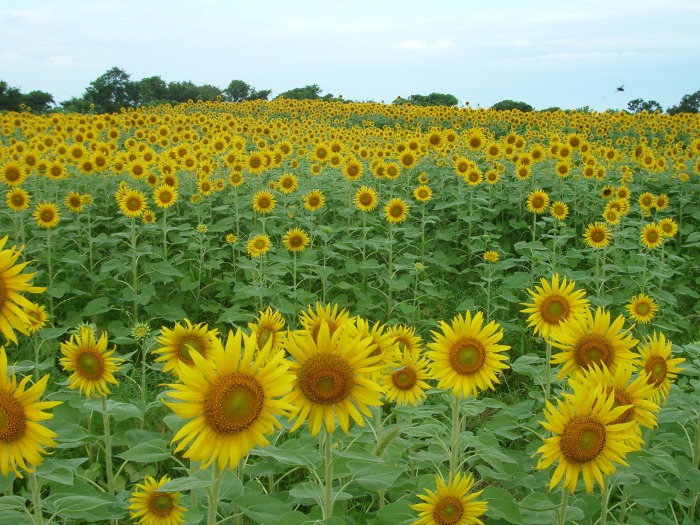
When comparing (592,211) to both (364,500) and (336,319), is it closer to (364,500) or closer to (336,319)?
(364,500)

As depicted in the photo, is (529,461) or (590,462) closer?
(590,462)

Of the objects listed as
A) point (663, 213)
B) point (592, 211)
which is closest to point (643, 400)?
point (592, 211)

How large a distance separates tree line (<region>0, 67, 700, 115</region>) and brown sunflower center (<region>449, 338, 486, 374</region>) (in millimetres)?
22013

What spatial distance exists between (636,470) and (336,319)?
1612 millimetres

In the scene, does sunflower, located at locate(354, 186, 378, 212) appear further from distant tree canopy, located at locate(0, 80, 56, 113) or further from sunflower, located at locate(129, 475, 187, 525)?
distant tree canopy, located at locate(0, 80, 56, 113)

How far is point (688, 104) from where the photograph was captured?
28.1 meters

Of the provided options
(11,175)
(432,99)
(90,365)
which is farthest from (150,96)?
(90,365)

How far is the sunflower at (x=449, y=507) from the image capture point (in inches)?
86.7

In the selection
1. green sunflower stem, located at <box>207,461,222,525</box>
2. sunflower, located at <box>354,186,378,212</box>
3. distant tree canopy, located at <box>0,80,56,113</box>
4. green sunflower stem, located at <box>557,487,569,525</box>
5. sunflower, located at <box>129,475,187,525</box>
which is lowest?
sunflower, located at <box>129,475,187,525</box>

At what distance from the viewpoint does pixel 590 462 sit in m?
2.03

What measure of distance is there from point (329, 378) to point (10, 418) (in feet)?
3.25

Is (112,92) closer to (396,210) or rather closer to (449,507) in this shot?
(396,210)

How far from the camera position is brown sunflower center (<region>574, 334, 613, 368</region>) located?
2.52 m

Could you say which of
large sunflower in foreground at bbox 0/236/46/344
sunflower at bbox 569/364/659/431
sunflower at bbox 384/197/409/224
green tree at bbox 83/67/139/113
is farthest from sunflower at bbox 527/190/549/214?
green tree at bbox 83/67/139/113
